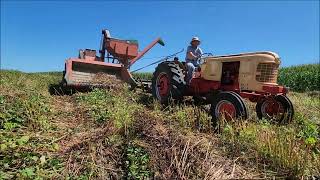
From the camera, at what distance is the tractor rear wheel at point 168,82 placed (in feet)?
27.4

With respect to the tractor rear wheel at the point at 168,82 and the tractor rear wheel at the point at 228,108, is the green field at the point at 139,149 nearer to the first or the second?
the tractor rear wheel at the point at 228,108

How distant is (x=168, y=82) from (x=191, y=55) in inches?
34.1

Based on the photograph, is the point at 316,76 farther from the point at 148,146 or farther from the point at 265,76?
the point at 148,146

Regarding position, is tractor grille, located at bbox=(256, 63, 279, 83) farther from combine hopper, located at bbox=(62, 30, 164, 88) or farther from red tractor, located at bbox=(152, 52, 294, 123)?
combine hopper, located at bbox=(62, 30, 164, 88)

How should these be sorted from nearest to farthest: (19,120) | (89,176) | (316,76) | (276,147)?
(89,176), (276,147), (19,120), (316,76)

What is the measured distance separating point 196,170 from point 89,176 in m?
1.23

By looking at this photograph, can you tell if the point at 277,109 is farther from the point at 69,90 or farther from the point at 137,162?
the point at 69,90

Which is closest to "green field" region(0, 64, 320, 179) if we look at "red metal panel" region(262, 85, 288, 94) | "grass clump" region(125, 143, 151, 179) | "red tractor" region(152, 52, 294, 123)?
"grass clump" region(125, 143, 151, 179)

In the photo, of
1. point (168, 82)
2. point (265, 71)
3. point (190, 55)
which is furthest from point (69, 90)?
point (265, 71)

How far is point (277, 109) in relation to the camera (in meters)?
7.29

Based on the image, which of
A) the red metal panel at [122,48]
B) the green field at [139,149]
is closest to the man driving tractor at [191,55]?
the green field at [139,149]

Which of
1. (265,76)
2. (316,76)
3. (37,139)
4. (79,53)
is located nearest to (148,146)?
(37,139)

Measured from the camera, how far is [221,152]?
16.0 ft

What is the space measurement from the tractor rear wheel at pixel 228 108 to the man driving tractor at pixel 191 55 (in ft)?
5.76
